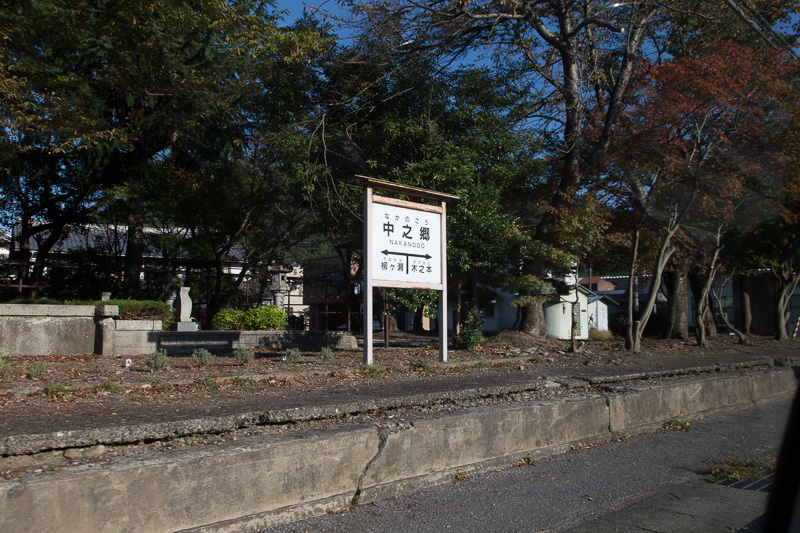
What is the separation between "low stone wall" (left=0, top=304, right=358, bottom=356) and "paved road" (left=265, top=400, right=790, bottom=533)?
8.62m

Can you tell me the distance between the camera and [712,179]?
44.3 feet

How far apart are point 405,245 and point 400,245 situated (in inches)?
4.5

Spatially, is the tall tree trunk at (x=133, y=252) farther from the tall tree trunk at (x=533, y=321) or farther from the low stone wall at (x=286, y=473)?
the low stone wall at (x=286, y=473)

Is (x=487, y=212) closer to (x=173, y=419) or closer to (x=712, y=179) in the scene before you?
(x=712, y=179)

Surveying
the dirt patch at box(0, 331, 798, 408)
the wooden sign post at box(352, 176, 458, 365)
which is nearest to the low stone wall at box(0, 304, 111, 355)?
the dirt patch at box(0, 331, 798, 408)

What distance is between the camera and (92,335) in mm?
13078

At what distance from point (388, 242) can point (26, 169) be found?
1377 cm

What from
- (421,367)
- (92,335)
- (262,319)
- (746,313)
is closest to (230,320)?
(262,319)

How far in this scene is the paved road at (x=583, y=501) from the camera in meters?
4.23

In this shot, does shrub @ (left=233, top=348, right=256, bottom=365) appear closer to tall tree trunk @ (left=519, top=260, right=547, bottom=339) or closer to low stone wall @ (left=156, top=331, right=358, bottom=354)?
low stone wall @ (left=156, top=331, right=358, bottom=354)

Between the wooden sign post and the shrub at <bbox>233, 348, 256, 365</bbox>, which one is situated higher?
the wooden sign post

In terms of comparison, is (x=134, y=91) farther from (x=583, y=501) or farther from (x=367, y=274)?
(x=583, y=501)

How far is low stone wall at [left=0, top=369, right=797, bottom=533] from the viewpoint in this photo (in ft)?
10.6

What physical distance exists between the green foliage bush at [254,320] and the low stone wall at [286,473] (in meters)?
10.8
